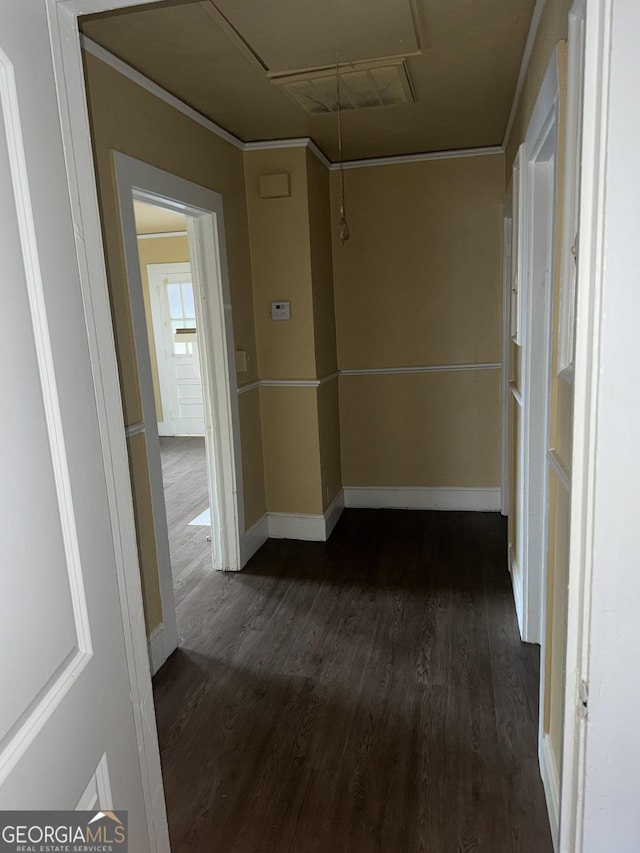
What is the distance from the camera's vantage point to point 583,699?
35.0 inches

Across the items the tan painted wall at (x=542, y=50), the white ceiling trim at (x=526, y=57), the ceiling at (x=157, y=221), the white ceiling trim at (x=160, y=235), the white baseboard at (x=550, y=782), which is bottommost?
the white baseboard at (x=550, y=782)

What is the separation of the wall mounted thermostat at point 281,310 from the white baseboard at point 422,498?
55.8 inches

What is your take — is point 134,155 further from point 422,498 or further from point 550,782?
point 422,498

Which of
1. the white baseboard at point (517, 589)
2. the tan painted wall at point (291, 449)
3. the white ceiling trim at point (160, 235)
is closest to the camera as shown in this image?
the white baseboard at point (517, 589)

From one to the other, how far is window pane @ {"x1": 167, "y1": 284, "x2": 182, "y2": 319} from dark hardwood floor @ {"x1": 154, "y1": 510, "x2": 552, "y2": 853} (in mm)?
4377

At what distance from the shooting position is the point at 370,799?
5.88ft

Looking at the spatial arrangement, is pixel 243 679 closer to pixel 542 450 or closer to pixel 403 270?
pixel 542 450

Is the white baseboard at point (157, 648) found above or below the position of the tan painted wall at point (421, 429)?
below

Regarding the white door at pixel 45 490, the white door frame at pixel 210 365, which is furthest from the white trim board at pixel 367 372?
the white door at pixel 45 490

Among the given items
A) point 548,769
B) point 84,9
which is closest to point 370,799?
point 548,769

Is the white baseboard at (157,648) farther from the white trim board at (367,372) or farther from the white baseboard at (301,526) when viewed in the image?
the white trim board at (367,372)

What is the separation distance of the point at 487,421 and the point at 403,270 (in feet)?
3.82

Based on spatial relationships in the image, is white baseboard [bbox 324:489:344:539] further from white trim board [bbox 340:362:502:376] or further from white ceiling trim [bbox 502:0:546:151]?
white ceiling trim [bbox 502:0:546:151]

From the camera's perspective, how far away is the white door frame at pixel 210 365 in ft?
7.93
